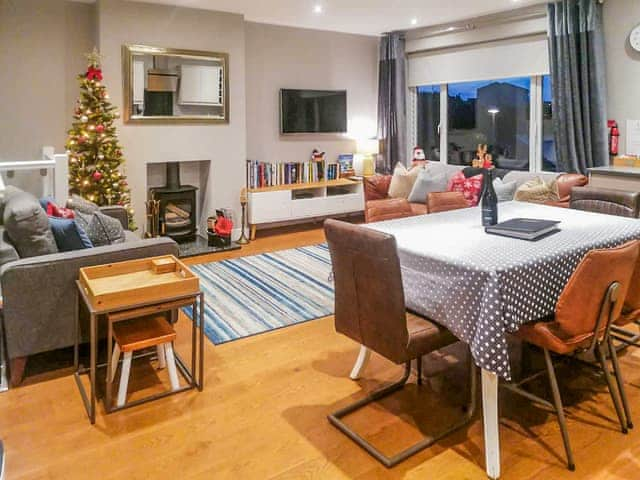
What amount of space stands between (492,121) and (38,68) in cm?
513

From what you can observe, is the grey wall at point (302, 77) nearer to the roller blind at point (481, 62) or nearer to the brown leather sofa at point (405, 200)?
the roller blind at point (481, 62)

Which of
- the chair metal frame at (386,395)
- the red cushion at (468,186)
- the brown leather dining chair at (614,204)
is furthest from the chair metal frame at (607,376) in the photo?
the red cushion at (468,186)

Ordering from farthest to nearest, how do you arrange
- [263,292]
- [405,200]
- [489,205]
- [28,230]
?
[263,292] < [405,200] < [28,230] < [489,205]

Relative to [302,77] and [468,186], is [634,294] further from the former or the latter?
[302,77]

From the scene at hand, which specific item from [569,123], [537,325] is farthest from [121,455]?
[569,123]

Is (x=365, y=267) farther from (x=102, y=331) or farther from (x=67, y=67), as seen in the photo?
(x=67, y=67)

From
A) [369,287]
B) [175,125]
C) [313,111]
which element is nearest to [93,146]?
[175,125]

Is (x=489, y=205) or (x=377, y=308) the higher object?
(x=489, y=205)

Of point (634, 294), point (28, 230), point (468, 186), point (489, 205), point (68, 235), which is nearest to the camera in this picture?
point (634, 294)

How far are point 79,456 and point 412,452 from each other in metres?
1.43

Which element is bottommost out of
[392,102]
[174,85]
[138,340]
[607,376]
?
[607,376]

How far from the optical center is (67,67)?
18.1 feet

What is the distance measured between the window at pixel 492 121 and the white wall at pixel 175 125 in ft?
9.02

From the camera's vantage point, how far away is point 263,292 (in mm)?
4500
